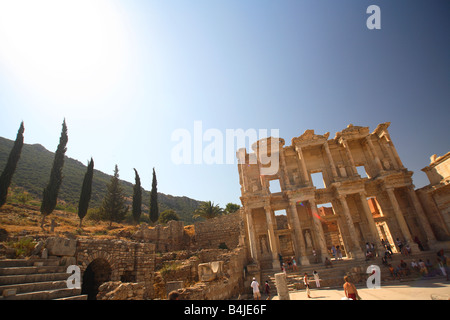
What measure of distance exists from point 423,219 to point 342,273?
9.70 meters

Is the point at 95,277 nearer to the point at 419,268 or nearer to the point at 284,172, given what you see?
the point at 284,172

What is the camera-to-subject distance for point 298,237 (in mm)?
18656

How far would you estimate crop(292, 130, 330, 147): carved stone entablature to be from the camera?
71.8ft

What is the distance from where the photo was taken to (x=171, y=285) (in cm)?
980

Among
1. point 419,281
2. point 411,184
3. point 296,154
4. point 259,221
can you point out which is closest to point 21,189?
point 259,221

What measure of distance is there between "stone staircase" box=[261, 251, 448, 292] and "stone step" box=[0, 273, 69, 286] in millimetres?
12626

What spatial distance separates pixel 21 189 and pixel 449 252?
5665 centimetres

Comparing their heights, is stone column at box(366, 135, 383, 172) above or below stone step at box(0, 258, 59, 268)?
above

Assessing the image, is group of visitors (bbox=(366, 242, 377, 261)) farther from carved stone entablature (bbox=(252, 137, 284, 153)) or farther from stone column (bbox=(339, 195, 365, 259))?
carved stone entablature (bbox=(252, 137, 284, 153))

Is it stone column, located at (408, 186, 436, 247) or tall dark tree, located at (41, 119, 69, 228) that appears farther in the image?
tall dark tree, located at (41, 119, 69, 228)

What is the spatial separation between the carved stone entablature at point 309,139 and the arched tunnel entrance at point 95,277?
19.0 metres

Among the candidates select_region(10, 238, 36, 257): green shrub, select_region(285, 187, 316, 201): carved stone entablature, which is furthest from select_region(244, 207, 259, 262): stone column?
select_region(10, 238, 36, 257): green shrub

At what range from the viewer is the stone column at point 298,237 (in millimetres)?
17719

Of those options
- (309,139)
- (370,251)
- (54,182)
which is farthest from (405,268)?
(54,182)
